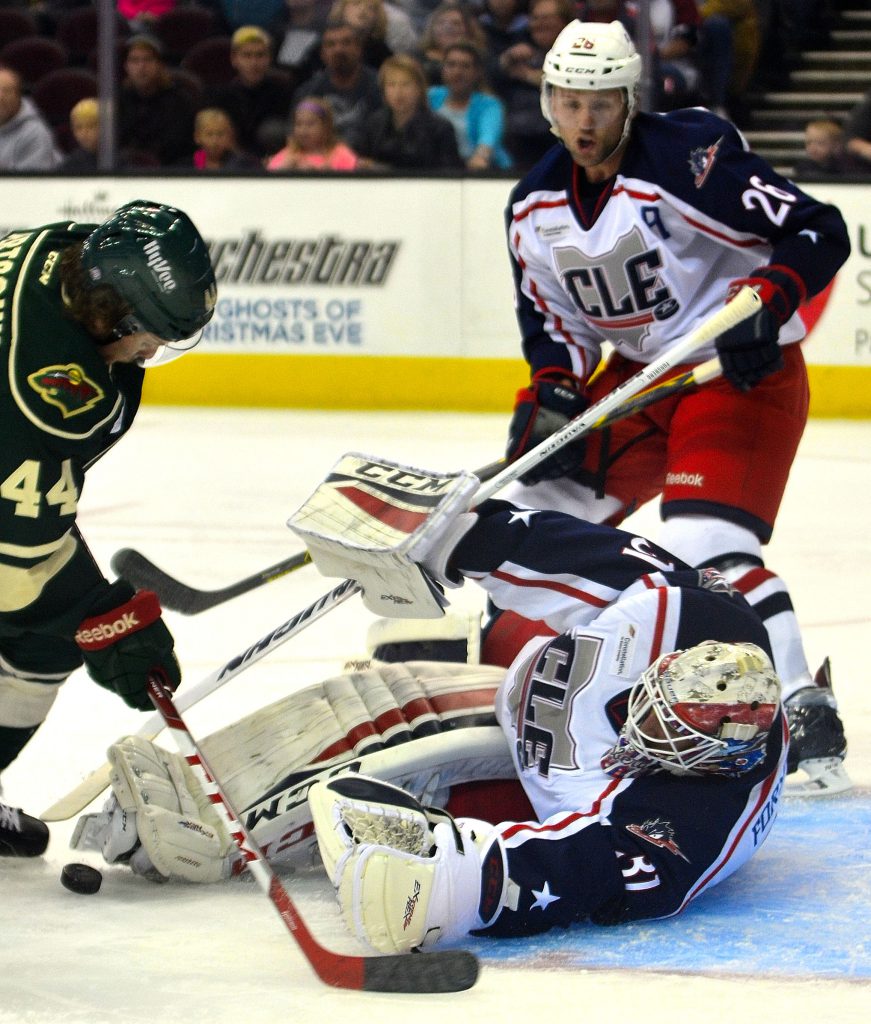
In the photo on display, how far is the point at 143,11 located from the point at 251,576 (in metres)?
4.77

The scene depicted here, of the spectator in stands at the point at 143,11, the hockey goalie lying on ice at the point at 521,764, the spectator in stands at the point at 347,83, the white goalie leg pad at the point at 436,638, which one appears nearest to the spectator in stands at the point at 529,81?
the spectator in stands at the point at 347,83

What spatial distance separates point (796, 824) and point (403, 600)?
82cm

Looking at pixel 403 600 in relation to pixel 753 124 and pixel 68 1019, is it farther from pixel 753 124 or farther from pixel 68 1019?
pixel 753 124

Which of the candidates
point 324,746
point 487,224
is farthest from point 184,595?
point 487,224

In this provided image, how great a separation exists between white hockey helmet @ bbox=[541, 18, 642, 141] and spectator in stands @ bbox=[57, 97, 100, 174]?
4446 millimetres

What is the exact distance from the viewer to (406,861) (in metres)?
2.04

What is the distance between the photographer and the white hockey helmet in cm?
297

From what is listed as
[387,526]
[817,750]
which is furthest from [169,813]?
[817,750]

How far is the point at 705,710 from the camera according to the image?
2.11m

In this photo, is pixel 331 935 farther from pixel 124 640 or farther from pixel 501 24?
pixel 501 24

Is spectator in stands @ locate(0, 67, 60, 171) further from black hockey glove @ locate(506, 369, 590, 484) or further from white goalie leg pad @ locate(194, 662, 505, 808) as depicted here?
white goalie leg pad @ locate(194, 662, 505, 808)

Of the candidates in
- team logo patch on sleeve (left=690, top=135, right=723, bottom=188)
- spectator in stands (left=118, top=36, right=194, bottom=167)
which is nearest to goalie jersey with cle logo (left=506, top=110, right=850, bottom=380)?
team logo patch on sleeve (left=690, top=135, right=723, bottom=188)

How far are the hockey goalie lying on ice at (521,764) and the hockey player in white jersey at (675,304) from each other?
0.47 meters

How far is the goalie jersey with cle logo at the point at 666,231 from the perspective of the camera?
2994 millimetres
